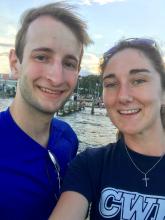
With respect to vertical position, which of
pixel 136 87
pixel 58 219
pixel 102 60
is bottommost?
pixel 58 219

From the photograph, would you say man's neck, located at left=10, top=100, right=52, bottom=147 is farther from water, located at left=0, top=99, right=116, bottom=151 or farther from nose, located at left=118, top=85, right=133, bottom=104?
water, located at left=0, top=99, right=116, bottom=151

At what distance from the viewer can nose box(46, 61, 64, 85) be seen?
2605 mm

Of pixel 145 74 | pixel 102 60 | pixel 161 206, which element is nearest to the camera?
pixel 161 206

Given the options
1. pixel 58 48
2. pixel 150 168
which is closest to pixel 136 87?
pixel 150 168

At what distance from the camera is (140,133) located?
2.31 m

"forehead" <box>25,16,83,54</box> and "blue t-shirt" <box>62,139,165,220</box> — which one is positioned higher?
"forehead" <box>25,16,83,54</box>

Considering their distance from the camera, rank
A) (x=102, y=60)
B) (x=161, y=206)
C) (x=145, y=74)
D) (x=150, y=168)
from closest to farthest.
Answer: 1. (x=161, y=206)
2. (x=150, y=168)
3. (x=145, y=74)
4. (x=102, y=60)

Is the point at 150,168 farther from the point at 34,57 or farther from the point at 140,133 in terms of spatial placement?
the point at 34,57

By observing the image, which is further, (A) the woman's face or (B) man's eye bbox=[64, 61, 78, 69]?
(B) man's eye bbox=[64, 61, 78, 69]

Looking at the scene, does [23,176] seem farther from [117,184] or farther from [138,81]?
[138,81]

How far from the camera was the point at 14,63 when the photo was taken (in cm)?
295

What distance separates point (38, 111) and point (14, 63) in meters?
0.52

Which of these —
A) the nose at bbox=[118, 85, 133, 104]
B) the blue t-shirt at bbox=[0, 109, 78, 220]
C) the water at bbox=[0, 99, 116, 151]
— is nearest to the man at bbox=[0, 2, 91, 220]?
the blue t-shirt at bbox=[0, 109, 78, 220]

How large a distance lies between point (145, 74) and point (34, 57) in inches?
33.3
